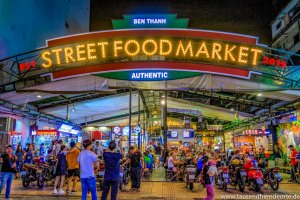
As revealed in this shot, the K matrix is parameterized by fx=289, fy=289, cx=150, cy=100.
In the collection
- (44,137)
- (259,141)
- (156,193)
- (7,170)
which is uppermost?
(44,137)

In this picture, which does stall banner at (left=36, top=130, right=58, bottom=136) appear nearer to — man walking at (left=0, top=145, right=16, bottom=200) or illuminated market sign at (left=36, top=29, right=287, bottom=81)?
illuminated market sign at (left=36, top=29, right=287, bottom=81)

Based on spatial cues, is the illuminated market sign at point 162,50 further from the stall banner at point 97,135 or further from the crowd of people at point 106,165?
the stall banner at point 97,135

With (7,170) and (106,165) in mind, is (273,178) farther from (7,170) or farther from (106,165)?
(7,170)

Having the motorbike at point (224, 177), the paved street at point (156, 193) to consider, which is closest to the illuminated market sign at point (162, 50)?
the motorbike at point (224, 177)

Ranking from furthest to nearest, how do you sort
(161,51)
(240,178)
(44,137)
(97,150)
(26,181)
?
(44,137) < (97,150) < (26,181) < (161,51) < (240,178)

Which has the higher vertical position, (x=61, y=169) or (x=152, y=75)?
(x=152, y=75)

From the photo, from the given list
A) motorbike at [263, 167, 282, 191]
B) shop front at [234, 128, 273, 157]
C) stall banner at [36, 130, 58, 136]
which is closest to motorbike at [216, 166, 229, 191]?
motorbike at [263, 167, 282, 191]

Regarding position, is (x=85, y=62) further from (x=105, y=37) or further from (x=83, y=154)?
(x=83, y=154)

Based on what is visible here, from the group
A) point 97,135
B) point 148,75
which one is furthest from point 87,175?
point 97,135

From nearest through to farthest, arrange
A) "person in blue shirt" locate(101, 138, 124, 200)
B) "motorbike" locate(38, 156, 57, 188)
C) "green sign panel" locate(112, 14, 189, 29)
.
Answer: "person in blue shirt" locate(101, 138, 124, 200)
"motorbike" locate(38, 156, 57, 188)
"green sign panel" locate(112, 14, 189, 29)

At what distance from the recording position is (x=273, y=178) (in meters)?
12.0

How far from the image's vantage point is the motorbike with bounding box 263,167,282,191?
38.4 ft

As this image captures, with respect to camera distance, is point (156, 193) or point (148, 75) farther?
point (148, 75)

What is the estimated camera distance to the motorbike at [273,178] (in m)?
11.7
